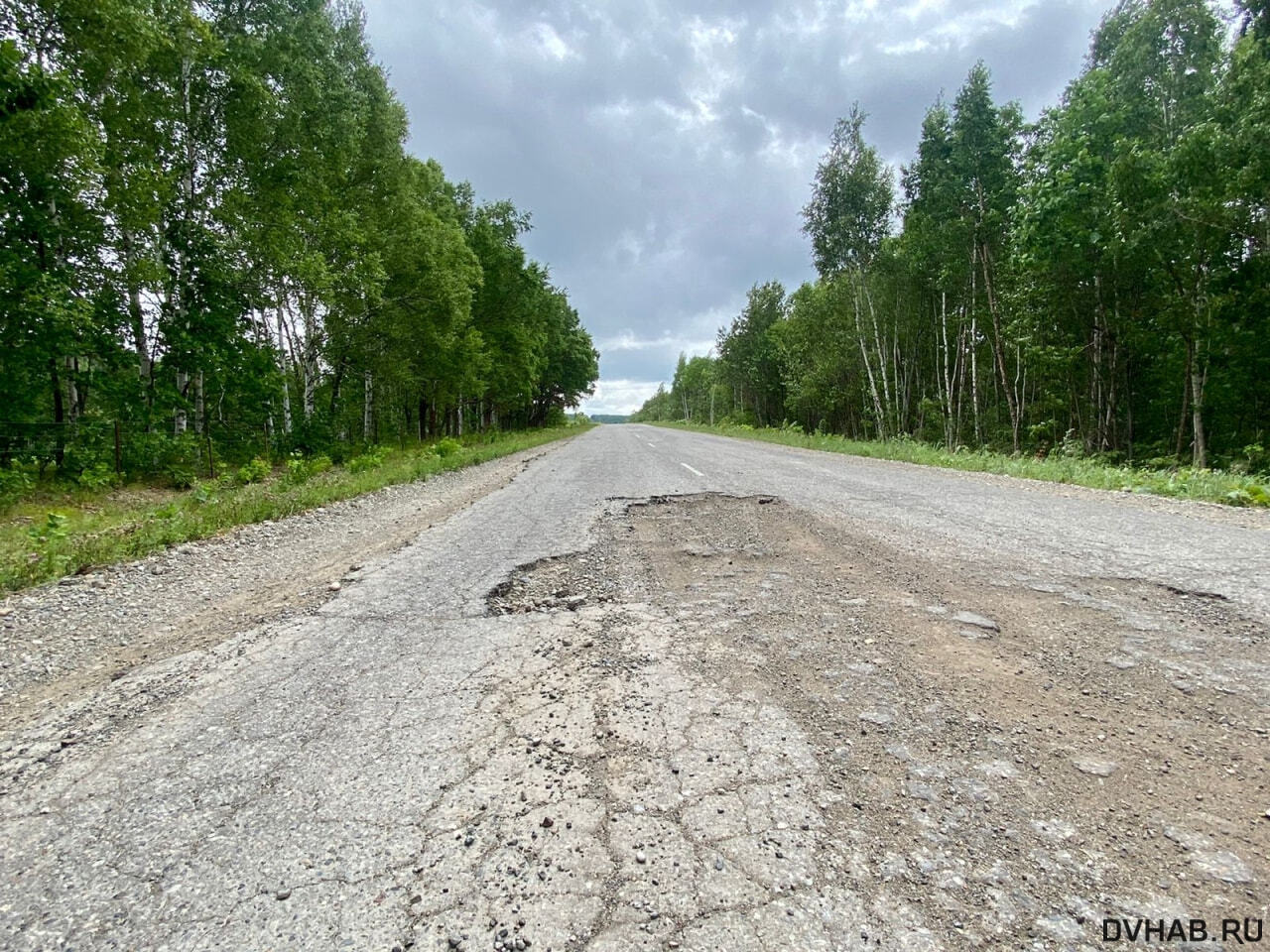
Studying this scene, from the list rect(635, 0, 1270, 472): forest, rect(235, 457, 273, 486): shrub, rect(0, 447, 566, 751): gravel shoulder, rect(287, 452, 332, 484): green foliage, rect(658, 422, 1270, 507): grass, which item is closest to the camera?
rect(0, 447, 566, 751): gravel shoulder

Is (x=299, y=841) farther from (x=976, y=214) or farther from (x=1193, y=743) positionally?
(x=976, y=214)

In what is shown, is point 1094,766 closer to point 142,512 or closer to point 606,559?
point 606,559

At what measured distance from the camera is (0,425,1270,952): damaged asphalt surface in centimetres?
125

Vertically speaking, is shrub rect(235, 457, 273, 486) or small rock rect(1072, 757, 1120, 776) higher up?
shrub rect(235, 457, 273, 486)

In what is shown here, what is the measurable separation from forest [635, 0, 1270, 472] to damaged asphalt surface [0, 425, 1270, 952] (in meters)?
13.4

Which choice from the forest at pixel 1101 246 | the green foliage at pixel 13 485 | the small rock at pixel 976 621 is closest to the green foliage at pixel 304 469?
the green foliage at pixel 13 485

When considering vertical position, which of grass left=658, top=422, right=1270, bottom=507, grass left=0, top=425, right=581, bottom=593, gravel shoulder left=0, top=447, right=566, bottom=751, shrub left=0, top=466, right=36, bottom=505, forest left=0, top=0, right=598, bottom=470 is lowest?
gravel shoulder left=0, top=447, right=566, bottom=751

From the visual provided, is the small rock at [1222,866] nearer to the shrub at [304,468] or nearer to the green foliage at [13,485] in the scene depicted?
the shrub at [304,468]

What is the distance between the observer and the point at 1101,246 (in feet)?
43.0

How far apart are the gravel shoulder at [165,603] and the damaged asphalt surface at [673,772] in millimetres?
143

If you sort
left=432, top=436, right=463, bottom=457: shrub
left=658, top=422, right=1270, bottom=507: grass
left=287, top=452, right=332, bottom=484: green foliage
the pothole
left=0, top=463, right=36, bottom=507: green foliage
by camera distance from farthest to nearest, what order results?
left=432, top=436, right=463, bottom=457: shrub
left=287, top=452, right=332, bottom=484: green foliage
left=0, top=463, right=36, bottom=507: green foliage
left=658, top=422, right=1270, bottom=507: grass
the pothole

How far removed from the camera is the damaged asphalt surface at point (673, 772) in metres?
1.25

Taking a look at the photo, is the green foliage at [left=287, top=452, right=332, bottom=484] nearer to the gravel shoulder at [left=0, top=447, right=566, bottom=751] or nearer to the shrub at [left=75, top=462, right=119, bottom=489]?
the shrub at [left=75, top=462, right=119, bottom=489]

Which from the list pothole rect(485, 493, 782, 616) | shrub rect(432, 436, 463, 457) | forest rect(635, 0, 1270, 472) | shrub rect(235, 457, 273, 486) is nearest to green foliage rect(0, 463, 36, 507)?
shrub rect(235, 457, 273, 486)
